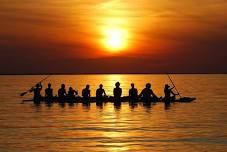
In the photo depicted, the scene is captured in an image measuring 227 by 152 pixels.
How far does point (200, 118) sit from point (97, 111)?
27.3 feet

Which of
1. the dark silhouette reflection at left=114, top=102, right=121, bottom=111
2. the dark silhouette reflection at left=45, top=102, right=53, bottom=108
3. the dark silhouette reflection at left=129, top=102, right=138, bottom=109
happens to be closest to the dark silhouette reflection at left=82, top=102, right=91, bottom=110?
the dark silhouette reflection at left=114, top=102, right=121, bottom=111

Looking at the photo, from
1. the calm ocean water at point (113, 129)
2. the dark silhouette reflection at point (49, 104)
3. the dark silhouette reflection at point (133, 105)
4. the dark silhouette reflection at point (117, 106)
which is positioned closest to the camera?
the calm ocean water at point (113, 129)

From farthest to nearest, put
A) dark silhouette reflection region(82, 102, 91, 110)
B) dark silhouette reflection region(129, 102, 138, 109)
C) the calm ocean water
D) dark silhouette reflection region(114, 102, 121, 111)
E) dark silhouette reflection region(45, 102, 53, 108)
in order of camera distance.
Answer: dark silhouette reflection region(45, 102, 53, 108) < dark silhouette reflection region(82, 102, 91, 110) < dark silhouette reflection region(129, 102, 138, 109) < dark silhouette reflection region(114, 102, 121, 111) < the calm ocean water

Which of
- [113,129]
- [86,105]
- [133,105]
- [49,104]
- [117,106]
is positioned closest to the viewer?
[113,129]

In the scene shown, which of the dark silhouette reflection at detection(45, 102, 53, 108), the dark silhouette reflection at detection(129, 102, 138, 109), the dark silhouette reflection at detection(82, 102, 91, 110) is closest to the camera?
→ the dark silhouette reflection at detection(129, 102, 138, 109)

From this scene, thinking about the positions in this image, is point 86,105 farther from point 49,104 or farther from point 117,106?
point 49,104

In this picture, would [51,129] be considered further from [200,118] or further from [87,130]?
[200,118]

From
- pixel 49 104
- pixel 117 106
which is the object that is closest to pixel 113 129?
pixel 117 106

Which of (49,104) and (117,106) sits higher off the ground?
(49,104)

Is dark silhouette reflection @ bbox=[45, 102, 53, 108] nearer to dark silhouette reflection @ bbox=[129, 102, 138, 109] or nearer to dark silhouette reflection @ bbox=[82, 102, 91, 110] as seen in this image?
dark silhouette reflection @ bbox=[82, 102, 91, 110]

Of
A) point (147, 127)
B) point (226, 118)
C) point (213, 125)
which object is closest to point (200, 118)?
point (226, 118)

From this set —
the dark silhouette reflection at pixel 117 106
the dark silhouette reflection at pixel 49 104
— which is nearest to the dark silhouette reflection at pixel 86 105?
the dark silhouette reflection at pixel 117 106

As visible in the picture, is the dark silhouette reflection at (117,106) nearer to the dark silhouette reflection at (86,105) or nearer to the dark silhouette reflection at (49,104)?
the dark silhouette reflection at (86,105)

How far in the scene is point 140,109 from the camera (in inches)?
1570
